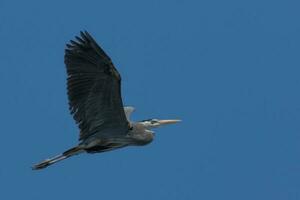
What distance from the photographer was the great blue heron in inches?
677

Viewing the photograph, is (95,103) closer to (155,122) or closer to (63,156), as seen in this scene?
(63,156)

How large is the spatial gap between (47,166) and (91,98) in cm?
179

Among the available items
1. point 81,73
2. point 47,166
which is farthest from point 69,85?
point 47,166

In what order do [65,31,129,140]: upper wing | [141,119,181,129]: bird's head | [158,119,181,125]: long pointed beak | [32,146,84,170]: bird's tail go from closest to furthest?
[65,31,129,140]: upper wing < [32,146,84,170]: bird's tail < [141,119,181,129]: bird's head < [158,119,181,125]: long pointed beak

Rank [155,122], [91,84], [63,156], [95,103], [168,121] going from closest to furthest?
[91,84], [95,103], [63,156], [155,122], [168,121]

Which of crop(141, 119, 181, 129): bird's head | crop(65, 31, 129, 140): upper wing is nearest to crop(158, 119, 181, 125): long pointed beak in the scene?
crop(141, 119, 181, 129): bird's head

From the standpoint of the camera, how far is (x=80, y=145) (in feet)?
59.7

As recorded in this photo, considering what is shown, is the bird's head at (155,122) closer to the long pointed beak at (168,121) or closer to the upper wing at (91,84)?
the long pointed beak at (168,121)

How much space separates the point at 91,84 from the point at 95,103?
41cm

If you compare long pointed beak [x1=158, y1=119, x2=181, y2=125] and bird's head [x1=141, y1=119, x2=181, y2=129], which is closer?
bird's head [x1=141, y1=119, x2=181, y2=129]

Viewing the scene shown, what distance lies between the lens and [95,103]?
17641 millimetres

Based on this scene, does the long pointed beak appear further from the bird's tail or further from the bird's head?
the bird's tail

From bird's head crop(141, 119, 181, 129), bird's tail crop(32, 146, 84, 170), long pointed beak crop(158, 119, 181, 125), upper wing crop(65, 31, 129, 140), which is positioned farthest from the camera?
long pointed beak crop(158, 119, 181, 125)

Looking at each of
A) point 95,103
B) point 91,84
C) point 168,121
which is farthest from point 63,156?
point 168,121
